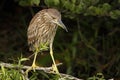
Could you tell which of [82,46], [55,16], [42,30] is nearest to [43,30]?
[42,30]

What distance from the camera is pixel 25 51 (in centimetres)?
870

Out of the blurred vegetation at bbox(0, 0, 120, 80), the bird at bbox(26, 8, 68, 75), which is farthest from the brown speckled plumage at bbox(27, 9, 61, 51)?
the blurred vegetation at bbox(0, 0, 120, 80)

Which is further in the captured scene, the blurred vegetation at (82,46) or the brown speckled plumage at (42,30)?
the blurred vegetation at (82,46)

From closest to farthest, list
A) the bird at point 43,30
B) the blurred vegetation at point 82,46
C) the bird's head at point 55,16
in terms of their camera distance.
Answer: the bird's head at point 55,16 < the bird at point 43,30 < the blurred vegetation at point 82,46

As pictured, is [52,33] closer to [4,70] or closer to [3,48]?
[4,70]

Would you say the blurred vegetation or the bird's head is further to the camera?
the blurred vegetation

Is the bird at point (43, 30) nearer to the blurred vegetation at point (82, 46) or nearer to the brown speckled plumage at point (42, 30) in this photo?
the brown speckled plumage at point (42, 30)

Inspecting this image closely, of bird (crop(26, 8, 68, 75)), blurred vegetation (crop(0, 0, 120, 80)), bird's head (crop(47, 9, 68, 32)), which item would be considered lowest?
blurred vegetation (crop(0, 0, 120, 80))

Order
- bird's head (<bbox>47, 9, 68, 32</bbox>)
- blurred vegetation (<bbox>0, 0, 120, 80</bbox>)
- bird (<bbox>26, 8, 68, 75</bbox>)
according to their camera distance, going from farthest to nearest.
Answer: blurred vegetation (<bbox>0, 0, 120, 80</bbox>), bird (<bbox>26, 8, 68, 75</bbox>), bird's head (<bbox>47, 9, 68, 32</bbox>)

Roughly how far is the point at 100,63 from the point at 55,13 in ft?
7.33

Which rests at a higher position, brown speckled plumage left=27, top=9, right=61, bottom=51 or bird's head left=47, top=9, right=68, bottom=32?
bird's head left=47, top=9, right=68, bottom=32

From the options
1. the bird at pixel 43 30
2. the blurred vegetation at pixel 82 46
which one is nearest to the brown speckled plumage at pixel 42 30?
the bird at pixel 43 30

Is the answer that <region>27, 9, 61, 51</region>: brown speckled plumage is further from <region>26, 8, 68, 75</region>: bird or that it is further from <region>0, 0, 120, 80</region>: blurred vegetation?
<region>0, 0, 120, 80</region>: blurred vegetation

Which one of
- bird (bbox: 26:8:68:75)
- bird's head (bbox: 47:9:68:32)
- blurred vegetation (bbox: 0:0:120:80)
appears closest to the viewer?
bird's head (bbox: 47:9:68:32)
